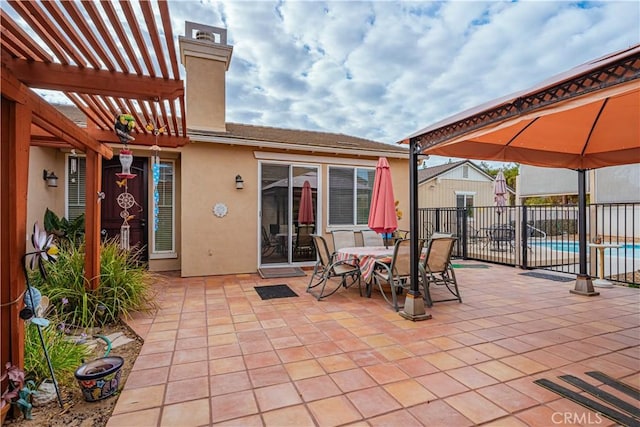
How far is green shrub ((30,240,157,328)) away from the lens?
3639 mm

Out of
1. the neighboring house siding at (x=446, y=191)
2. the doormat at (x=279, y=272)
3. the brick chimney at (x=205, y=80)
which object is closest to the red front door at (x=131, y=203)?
the brick chimney at (x=205, y=80)

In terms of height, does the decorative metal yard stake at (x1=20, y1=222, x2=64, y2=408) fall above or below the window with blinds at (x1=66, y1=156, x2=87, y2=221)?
below

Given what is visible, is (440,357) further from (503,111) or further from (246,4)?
(246,4)

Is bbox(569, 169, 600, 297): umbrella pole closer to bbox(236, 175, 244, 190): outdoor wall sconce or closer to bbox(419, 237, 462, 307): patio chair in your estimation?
bbox(419, 237, 462, 307): patio chair

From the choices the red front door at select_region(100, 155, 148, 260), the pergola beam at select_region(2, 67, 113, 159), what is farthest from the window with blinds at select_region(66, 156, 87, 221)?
the pergola beam at select_region(2, 67, 113, 159)

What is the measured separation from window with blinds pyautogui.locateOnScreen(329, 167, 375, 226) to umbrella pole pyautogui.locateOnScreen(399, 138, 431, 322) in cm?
355

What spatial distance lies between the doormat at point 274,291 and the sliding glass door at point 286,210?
152 cm

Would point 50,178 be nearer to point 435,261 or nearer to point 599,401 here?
point 435,261

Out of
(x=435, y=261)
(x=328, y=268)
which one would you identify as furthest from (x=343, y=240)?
(x=435, y=261)

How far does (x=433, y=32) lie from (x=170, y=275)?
23.8 ft

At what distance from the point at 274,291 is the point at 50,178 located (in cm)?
478

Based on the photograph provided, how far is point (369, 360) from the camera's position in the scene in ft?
9.11

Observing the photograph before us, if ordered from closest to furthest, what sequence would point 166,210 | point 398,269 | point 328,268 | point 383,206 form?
point 398,269 < point 328,268 < point 383,206 < point 166,210

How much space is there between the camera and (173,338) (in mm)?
3293
